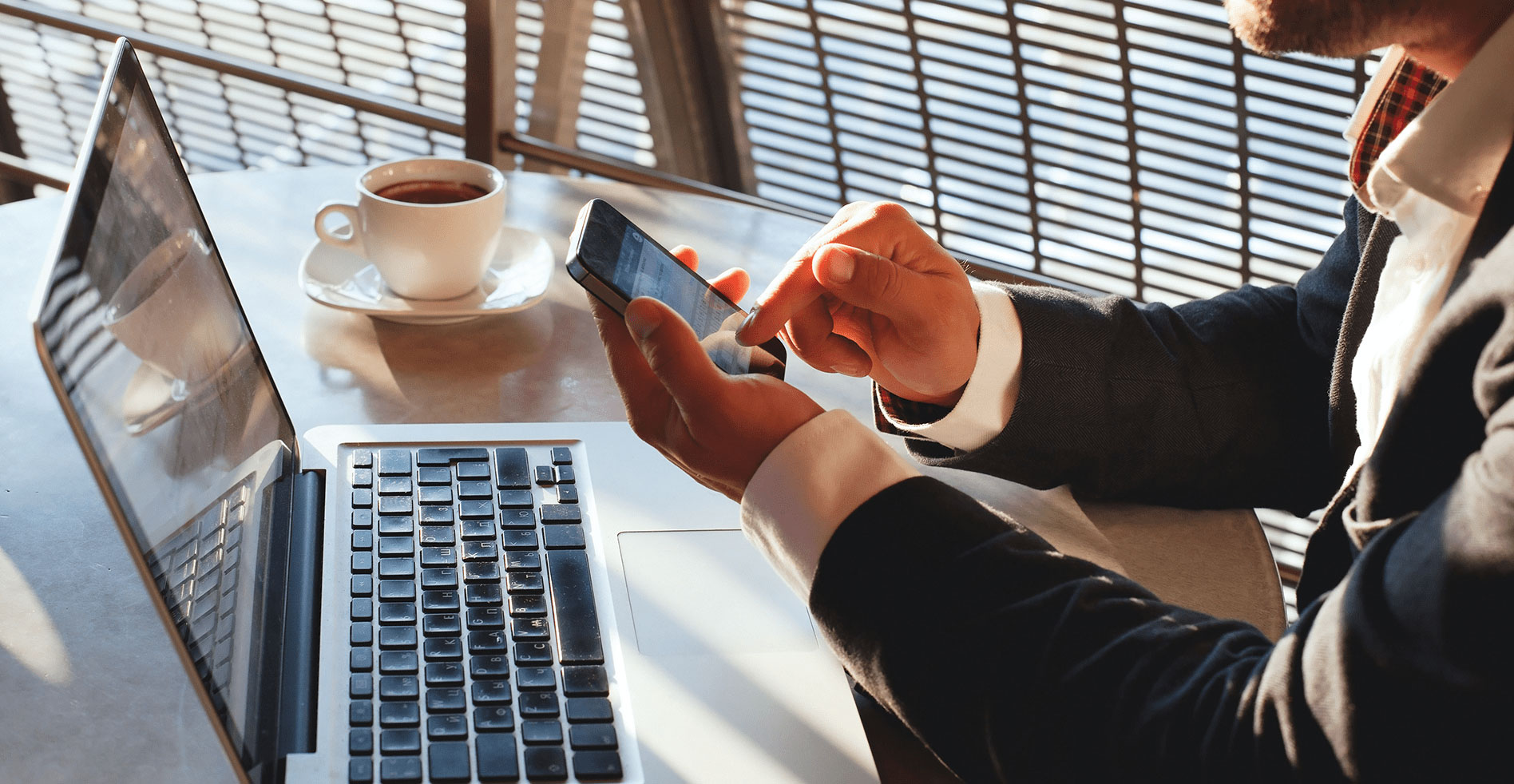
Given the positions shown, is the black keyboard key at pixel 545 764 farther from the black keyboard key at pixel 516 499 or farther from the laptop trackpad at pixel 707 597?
the black keyboard key at pixel 516 499

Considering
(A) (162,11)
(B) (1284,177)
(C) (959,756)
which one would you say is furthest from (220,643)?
(A) (162,11)

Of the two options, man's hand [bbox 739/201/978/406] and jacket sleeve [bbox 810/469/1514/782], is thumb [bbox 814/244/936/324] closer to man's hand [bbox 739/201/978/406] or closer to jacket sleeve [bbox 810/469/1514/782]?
man's hand [bbox 739/201/978/406]

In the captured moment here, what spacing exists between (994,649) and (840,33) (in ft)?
7.23

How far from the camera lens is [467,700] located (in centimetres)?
64

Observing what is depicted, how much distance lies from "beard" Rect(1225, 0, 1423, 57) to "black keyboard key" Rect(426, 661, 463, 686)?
69 centimetres

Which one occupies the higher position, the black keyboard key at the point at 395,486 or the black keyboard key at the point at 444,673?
the black keyboard key at the point at 395,486

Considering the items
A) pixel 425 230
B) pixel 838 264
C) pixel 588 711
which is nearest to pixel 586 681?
pixel 588 711

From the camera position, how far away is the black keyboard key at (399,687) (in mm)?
638

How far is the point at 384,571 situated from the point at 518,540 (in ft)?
0.29

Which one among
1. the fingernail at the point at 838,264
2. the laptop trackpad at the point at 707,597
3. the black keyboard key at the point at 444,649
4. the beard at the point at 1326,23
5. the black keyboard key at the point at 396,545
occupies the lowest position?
the laptop trackpad at the point at 707,597

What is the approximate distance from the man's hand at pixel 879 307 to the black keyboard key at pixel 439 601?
287mm

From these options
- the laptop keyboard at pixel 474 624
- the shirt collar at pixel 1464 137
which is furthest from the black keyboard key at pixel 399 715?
the shirt collar at pixel 1464 137

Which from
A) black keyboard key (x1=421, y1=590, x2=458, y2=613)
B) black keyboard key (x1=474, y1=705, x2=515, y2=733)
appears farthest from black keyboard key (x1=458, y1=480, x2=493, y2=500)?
black keyboard key (x1=474, y1=705, x2=515, y2=733)

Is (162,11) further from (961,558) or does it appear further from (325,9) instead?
(961,558)
